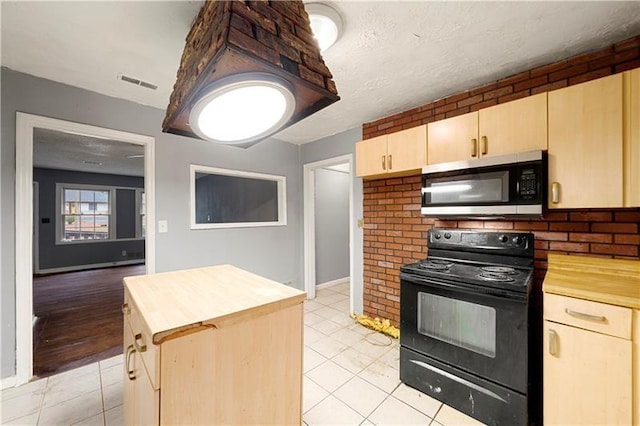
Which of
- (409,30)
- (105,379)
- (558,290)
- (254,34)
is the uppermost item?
(409,30)

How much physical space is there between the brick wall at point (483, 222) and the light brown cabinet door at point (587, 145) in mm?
329

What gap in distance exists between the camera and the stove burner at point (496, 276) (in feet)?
5.39

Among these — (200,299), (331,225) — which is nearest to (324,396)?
(200,299)

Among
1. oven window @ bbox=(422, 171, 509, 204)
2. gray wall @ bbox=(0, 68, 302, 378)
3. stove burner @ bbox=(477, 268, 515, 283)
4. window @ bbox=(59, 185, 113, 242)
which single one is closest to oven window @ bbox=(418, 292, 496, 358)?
stove burner @ bbox=(477, 268, 515, 283)

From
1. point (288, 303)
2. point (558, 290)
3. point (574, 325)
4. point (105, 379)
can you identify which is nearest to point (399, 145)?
point (558, 290)

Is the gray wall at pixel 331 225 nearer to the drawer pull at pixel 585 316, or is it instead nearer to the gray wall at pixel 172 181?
the gray wall at pixel 172 181

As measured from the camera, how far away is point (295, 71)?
96cm

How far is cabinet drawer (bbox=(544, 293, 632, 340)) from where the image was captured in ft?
3.94

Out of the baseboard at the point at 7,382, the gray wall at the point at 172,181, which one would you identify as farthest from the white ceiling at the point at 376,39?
the baseboard at the point at 7,382

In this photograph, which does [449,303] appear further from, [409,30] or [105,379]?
[105,379]

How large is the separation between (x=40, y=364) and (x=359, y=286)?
298 centimetres

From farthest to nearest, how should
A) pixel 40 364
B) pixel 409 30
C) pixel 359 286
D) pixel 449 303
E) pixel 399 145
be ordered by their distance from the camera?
pixel 359 286 → pixel 399 145 → pixel 40 364 → pixel 449 303 → pixel 409 30

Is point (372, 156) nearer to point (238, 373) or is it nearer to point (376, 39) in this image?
point (376, 39)

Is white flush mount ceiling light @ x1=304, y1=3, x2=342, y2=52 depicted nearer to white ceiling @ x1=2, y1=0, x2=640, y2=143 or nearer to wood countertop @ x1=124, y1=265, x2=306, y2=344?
white ceiling @ x1=2, y1=0, x2=640, y2=143
